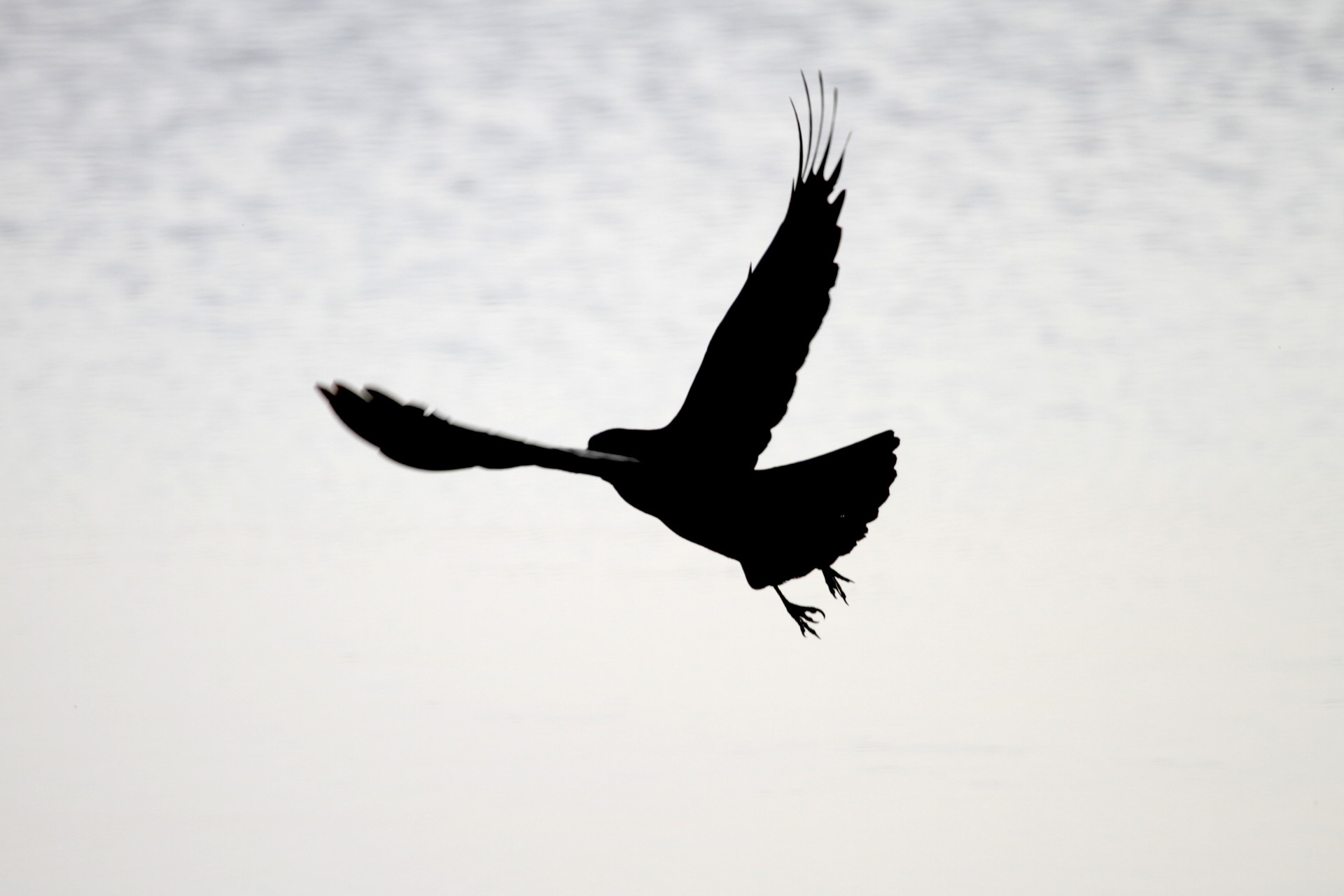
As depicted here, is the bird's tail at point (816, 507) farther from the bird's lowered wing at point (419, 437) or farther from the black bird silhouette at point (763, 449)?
the bird's lowered wing at point (419, 437)

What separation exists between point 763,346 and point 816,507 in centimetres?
67

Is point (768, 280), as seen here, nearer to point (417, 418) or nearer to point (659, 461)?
point (659, 461)

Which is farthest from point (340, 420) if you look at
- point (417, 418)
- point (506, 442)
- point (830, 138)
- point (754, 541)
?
point (830, 138)

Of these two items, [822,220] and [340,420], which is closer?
[340,420]

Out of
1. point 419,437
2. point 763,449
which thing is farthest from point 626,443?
point 419,437

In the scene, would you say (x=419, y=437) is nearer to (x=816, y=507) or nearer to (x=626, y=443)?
(x=626, y=443)

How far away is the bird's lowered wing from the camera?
11.7ft

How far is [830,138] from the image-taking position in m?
5.39

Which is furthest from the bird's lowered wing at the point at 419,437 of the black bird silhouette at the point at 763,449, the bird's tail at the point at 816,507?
the bird's tail at the point at 816,507

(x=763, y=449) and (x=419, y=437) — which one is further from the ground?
(x=763, y=449)

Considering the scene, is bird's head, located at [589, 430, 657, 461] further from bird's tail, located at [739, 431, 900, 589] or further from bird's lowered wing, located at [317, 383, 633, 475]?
bird's lowered wing, located at [317, 383, 633, 475]

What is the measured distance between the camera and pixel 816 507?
5012 millimetres

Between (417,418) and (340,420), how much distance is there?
0.23 metres

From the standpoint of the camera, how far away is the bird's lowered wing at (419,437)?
A: 3564 millimetres
